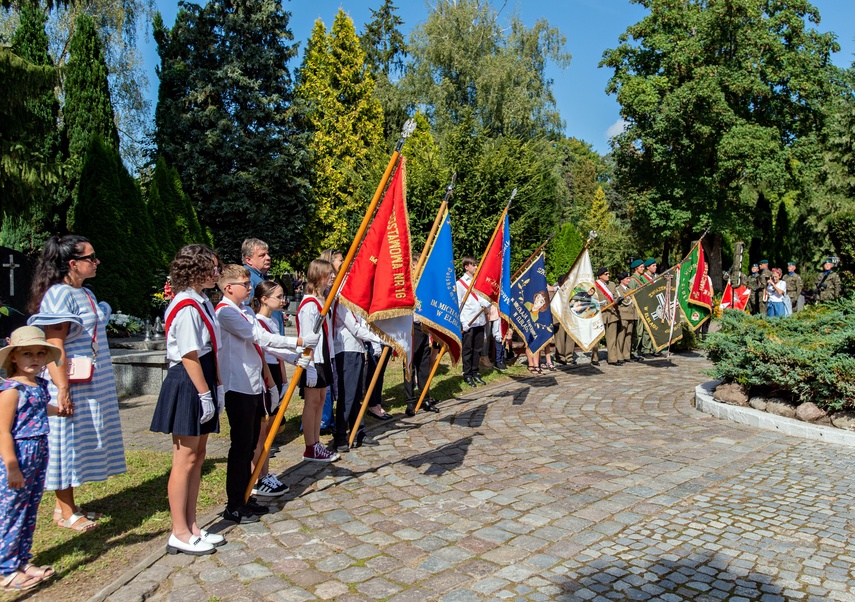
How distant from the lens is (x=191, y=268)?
4250 millimetres

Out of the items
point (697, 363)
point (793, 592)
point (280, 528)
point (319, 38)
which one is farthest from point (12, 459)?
point (319, 38)

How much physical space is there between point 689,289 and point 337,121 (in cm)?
2581

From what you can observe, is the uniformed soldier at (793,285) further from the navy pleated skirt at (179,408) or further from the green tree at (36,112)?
the green tree at (36,112)

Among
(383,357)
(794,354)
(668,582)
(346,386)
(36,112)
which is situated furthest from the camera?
(36,112)

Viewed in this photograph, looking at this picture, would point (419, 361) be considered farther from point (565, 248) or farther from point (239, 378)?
point (565, 248)

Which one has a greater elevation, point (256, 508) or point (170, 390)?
point (170, 390)

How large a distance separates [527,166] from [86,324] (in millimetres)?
13045

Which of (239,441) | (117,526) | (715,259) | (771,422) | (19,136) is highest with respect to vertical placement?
(19,136)

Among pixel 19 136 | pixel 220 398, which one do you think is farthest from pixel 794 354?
pixel 19 136

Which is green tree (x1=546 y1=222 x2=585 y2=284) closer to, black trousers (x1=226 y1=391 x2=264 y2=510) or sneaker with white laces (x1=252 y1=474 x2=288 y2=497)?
sneaker with white laces (x1=252 y1=474 x2=288 y2=497)

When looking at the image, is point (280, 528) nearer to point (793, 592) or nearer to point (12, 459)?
point (12, 459)

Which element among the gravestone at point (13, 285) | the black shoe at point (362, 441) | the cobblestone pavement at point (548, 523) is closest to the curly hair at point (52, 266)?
the cobblestone pavement at point (548, 523)

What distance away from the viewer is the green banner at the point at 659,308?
13.0 m

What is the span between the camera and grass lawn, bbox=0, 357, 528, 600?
3.93 meters
